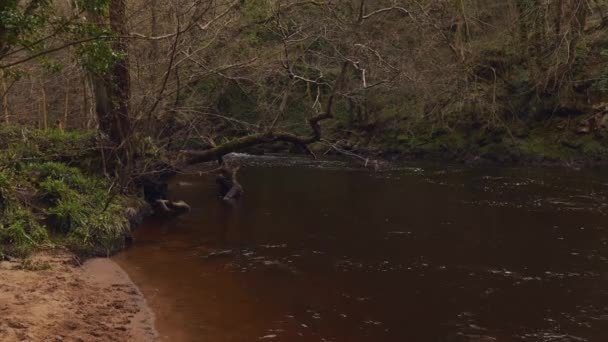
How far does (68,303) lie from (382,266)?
5285mm

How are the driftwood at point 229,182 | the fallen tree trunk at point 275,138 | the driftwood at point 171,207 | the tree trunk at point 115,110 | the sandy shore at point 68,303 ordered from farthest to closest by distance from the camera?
the driftwood at point 229,182
the driftwood at point 171,207
the fallen tree trunk at point 275,138
the tree trunk at point 115,110
the sandy shore at point 68,303

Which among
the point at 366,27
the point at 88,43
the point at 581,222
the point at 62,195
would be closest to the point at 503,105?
the point at 366,27

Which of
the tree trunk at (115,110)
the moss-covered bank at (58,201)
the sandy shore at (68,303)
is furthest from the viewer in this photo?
the tree trunk at (115,110)

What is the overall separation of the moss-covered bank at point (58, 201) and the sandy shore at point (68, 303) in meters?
0.65

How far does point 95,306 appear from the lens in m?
7.52

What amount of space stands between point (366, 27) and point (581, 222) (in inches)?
692

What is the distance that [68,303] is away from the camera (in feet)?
24.3

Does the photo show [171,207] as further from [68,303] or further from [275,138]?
[68,303]

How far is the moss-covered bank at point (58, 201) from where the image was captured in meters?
9.75

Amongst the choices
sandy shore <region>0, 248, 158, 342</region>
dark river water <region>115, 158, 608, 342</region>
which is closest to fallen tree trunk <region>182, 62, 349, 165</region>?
dark river water <region>115, 158, 608, 342</region>

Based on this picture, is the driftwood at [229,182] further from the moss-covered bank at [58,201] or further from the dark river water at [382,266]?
the moss-covered bank at [58,201]

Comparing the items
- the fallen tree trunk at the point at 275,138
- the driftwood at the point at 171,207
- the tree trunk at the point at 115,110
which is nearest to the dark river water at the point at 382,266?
the driftwood at the point at 171,207

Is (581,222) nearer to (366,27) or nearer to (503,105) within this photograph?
(503,105)

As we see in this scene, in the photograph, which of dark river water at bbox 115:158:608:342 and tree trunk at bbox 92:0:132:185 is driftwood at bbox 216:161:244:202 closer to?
dark river water at bbox 115:158:608:342
